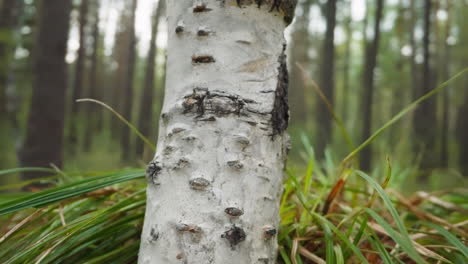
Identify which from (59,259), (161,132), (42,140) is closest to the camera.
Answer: (161,132)

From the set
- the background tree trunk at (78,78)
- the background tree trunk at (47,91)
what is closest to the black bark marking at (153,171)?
the background tree trunk at (47,91)

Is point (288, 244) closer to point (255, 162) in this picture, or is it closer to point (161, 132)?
point (255, 162)

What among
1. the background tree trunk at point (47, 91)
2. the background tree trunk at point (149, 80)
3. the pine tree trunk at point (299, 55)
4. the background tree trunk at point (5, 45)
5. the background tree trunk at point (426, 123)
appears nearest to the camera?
the background tree trunk at point (47, 91)

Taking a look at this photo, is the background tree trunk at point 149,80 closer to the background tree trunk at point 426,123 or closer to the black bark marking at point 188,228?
the background tree trunk at point 426,123


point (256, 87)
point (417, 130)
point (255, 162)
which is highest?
point (256, 87)

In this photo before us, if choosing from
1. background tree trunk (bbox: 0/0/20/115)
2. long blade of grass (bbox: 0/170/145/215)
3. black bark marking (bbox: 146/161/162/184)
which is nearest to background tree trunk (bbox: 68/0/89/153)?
background tree trunk (bbox: 0/0/20/115)

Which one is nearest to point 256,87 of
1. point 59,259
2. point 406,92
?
point 59,259

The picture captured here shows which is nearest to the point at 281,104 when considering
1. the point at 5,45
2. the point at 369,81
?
the point at 5,45
